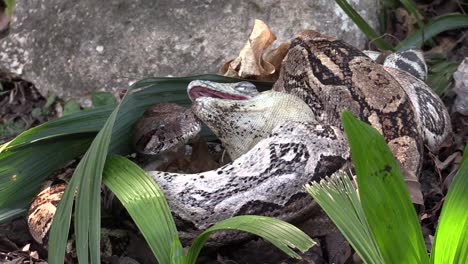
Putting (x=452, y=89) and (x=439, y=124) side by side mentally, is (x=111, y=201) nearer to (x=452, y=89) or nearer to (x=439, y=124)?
→ (x=439, y=124)

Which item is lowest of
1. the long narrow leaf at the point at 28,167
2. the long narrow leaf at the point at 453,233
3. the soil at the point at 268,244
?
the soil at the point at 268,244

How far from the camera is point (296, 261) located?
3141mm

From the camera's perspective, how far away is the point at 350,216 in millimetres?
2350

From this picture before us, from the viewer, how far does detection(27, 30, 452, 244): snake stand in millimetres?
3068

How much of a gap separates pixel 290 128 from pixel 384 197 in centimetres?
114

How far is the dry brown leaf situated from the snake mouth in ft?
1.09

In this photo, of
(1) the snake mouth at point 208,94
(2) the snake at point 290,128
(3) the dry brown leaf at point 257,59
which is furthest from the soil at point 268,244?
(3) the dry brown leaf at point 257,59

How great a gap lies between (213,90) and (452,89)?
1.72 meters

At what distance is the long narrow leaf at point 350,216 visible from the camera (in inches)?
91.1

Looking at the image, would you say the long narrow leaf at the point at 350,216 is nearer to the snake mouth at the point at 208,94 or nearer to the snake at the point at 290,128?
the snake at the point at 290,128

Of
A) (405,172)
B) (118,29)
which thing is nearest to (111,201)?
(405,172)

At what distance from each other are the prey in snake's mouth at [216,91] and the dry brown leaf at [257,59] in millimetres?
282

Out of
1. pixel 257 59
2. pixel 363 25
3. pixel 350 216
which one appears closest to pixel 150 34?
pixel 257 59

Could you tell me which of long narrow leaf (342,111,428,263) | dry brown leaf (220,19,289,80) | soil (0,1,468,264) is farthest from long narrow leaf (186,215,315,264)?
dry brown leaf (220,19,289,80)
